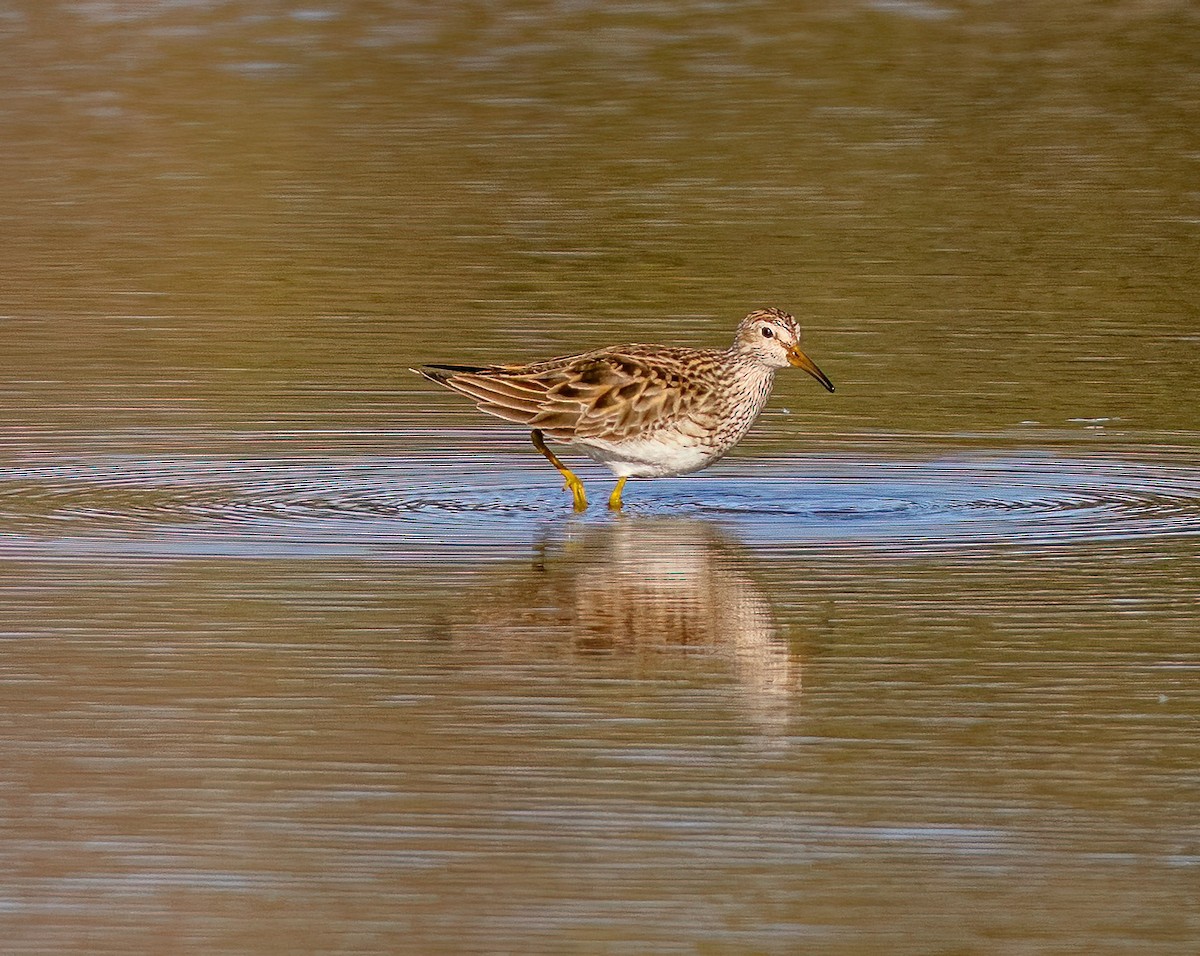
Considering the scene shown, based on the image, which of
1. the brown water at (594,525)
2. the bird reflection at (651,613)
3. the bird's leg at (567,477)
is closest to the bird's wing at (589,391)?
the bird's leg at (567,477)

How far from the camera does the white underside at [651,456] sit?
1439cm

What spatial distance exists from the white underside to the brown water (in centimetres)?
22

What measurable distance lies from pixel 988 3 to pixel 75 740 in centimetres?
2618

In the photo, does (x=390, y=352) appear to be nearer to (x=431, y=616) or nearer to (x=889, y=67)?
(x=431, y=616)

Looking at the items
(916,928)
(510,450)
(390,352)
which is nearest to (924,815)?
(916,928)

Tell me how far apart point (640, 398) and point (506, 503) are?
3.11 feet

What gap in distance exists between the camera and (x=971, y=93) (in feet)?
90.5

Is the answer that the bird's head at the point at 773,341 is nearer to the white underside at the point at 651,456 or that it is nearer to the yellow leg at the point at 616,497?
the white underside at the point at 651,456

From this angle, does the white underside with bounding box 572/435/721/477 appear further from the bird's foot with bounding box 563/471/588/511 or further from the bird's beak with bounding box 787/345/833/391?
the bird's beak with bounding box 787/345/833/391

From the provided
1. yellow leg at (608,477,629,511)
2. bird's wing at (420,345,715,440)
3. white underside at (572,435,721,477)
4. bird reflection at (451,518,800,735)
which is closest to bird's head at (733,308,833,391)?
bird's wing at (420,345,715,440)

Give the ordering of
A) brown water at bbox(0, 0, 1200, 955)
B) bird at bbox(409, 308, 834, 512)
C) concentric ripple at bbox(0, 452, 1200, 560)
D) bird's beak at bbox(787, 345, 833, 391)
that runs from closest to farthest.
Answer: brown water at bbox(0, 0, 1200, 955) → concentric ripple at bbox(0, 452, 1200, 560) → bird at bbox(409, 308, 834, 512) → bird's beak at bbox(787, 345, 833, 391)

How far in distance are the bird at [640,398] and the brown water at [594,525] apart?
1.07 feet

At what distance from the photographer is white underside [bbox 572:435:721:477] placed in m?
14.4

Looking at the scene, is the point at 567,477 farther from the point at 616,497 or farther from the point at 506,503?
the point at 506,503
